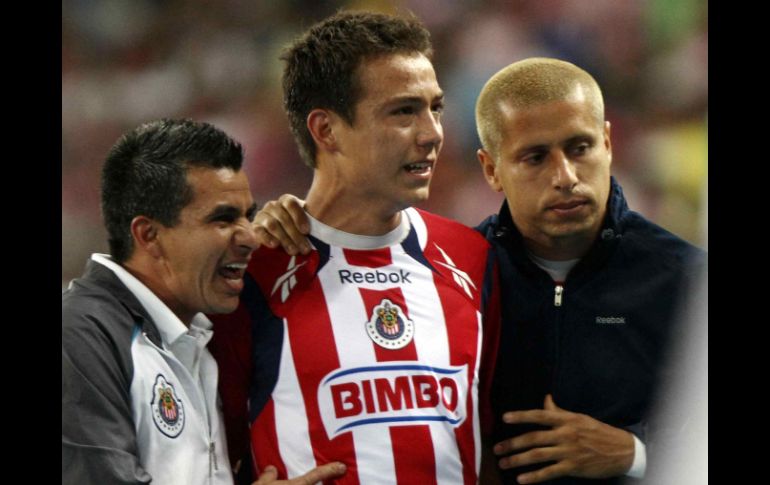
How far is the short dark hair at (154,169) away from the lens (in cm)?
181

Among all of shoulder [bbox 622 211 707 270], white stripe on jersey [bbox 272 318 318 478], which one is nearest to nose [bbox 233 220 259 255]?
white stripe on jersey [bbox 272 318 318 478]

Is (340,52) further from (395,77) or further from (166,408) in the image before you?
(166,408)

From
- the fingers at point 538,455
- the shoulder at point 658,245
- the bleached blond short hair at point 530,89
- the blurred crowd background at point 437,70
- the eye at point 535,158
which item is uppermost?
the blurred crowd background at point 437,70

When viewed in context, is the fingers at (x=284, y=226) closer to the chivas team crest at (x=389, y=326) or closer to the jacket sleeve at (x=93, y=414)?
the chivas team crest at (x=389, y=326)

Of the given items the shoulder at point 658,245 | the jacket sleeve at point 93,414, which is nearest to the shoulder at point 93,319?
the jacket sleeve at point 93,414

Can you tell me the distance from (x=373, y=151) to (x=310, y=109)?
215 mm

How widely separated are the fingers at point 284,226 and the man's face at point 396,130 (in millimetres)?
158

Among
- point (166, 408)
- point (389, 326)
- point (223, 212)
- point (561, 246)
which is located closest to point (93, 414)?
point (166, 408)

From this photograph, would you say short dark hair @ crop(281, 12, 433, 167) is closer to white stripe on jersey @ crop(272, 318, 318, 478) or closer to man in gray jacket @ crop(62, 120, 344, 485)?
man in gray jacket @ crop(62, 120, 344, 485)

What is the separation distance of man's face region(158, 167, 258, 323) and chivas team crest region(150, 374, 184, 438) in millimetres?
199

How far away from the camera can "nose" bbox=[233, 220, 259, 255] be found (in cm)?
184

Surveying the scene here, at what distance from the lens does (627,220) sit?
202 cm

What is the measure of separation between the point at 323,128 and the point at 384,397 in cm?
64

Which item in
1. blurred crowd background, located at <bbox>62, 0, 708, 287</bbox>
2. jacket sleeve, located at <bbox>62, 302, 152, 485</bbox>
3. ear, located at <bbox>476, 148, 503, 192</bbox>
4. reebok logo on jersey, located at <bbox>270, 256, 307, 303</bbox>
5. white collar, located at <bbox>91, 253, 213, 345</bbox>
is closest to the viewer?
jacket sleeve, located at <bbox>62, 302, 152, 485</bbox>
